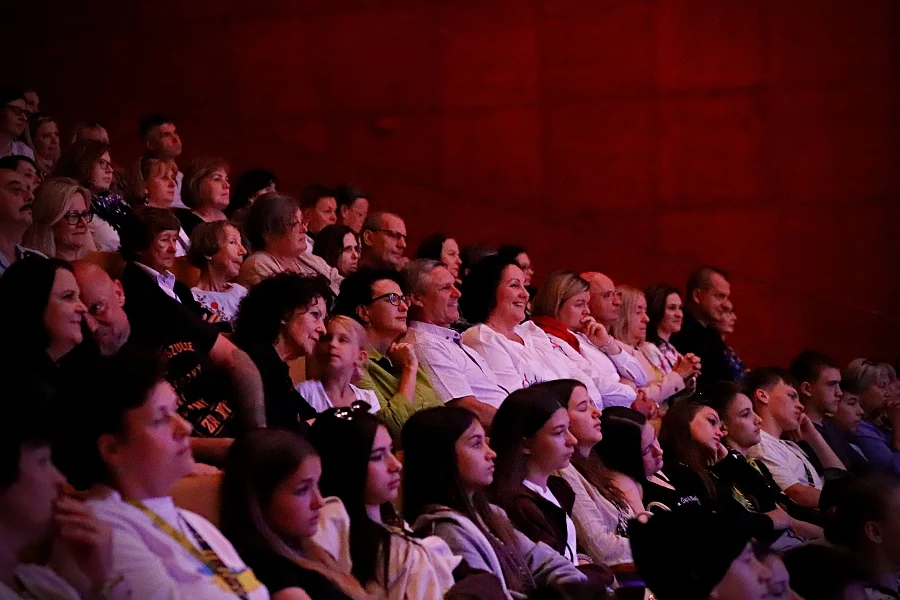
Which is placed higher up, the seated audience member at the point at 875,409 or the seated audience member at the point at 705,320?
the seated audience member at the point at 705,320

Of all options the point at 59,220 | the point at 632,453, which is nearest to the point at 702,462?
the point at 632,453

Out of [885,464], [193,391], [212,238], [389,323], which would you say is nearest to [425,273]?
[389,323]

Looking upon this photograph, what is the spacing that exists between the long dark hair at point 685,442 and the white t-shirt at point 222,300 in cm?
161

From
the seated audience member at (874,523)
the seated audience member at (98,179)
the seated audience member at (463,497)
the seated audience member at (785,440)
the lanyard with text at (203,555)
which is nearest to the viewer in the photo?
the lanyard with text at (203,555)

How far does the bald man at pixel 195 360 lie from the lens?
3.12m

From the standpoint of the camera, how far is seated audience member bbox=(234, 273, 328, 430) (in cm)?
339

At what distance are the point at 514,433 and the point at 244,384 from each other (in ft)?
2.56

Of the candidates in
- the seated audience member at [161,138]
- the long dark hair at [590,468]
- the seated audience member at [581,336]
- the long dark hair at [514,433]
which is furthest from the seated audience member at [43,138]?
the long dark hair at [514,433]

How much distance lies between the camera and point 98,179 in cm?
489

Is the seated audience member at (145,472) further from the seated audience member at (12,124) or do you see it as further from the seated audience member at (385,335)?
the seated audience member at (12,124)

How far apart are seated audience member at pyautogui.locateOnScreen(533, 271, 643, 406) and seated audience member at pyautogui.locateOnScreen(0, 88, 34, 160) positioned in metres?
2.35

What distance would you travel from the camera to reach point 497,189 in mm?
7660

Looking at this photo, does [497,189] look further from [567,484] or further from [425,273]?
[567,484]

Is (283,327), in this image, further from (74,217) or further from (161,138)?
(161,138)
